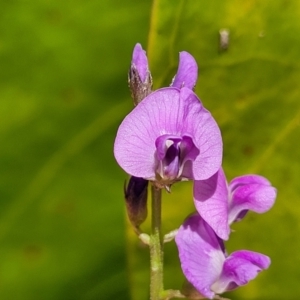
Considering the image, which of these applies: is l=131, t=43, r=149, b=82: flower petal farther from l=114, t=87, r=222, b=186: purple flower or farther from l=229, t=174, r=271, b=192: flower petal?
l=229, t=174, r=271, b=192: flower petal

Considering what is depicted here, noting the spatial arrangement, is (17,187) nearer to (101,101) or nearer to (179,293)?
(101,101)

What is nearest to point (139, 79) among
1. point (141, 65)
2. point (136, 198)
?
point (141, 65)

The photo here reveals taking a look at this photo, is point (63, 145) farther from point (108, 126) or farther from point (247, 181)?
point (247, 181)

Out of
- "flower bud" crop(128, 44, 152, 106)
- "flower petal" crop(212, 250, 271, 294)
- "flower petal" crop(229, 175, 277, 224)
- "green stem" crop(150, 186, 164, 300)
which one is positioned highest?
"flower bud" crop(128, 44, 152, 106)

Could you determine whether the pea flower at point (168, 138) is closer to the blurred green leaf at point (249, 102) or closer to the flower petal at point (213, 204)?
the flower petal at point (213, 204)

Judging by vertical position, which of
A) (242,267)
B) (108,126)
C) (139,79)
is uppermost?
(108,126)

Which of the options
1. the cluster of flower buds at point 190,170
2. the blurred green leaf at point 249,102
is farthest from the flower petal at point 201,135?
the blurred green leaf at point 249,102

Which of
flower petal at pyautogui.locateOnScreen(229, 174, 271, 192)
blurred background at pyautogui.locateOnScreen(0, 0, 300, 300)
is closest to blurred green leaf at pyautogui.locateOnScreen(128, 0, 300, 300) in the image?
blurred background at pyautogui.locateOnScreen(0, 0, 300, 300)
